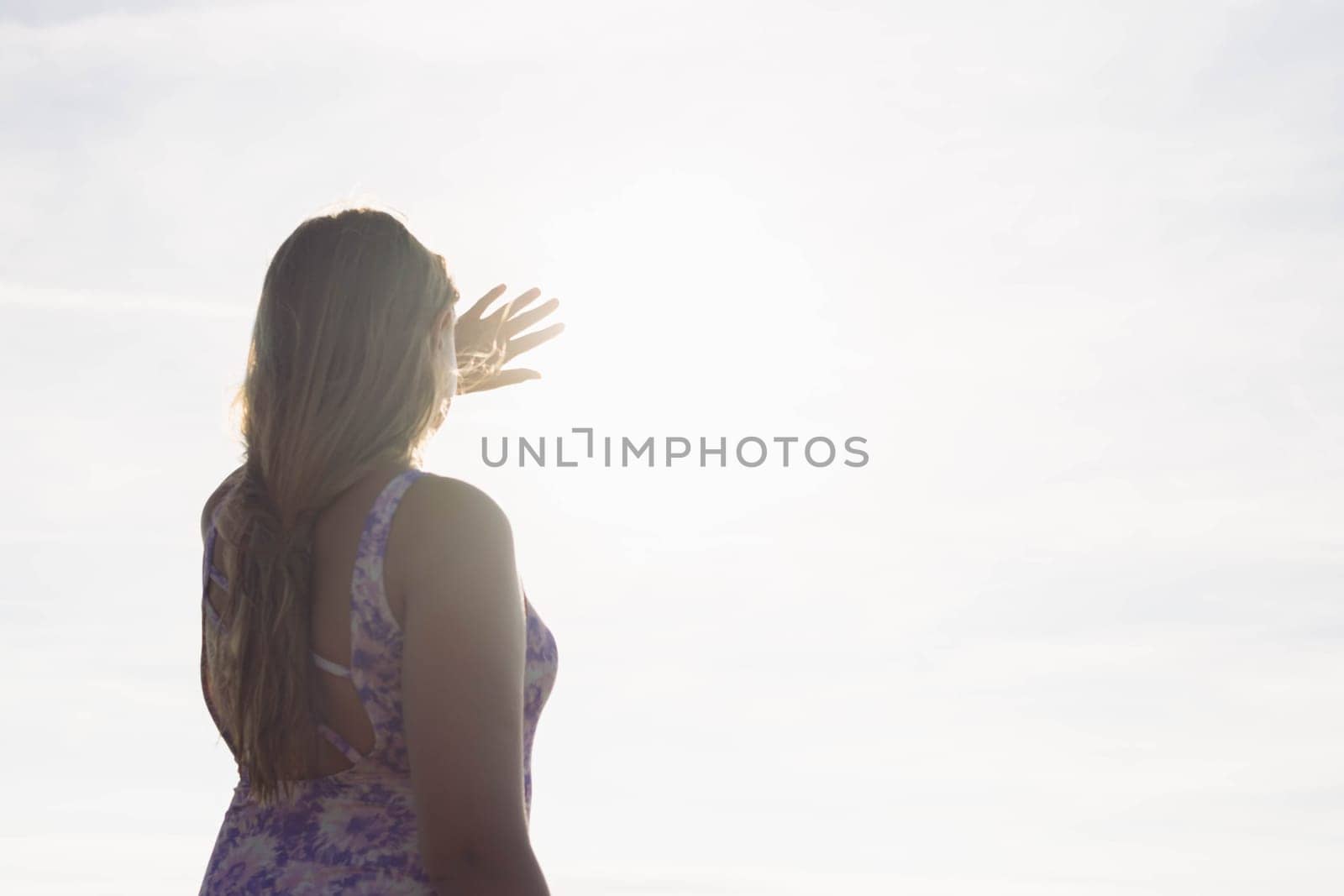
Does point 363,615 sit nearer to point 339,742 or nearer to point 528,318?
point 339,742

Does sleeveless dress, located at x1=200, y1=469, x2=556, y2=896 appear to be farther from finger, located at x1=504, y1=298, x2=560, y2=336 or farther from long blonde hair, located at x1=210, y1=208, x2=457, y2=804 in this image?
finger, located at x1=504, y1=298, x2=560, y2=336

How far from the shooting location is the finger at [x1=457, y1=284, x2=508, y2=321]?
5598 millimetres

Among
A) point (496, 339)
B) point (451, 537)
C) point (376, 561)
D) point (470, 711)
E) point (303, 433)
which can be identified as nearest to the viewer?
point (470, 711)

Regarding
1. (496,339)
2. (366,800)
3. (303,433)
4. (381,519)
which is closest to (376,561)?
(381,519)

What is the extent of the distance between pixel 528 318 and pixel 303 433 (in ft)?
4.62

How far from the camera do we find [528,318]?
5598 millimetres

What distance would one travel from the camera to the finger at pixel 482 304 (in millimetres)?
5598

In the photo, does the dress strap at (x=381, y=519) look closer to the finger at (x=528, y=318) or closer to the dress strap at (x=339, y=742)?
the dress strap at (x=339, y=742)

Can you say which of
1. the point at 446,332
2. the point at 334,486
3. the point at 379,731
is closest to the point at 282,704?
the point at 379,731

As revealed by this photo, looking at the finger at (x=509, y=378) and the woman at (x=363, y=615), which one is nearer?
the woman at (x=363, y=615)

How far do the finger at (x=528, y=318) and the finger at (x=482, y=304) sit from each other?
106 millimetres

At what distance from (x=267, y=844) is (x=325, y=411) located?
1.15m

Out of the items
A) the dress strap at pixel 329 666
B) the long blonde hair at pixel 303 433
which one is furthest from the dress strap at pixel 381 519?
the dress strap at pixel 329 666

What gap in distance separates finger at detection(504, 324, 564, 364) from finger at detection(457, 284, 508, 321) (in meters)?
0.15
